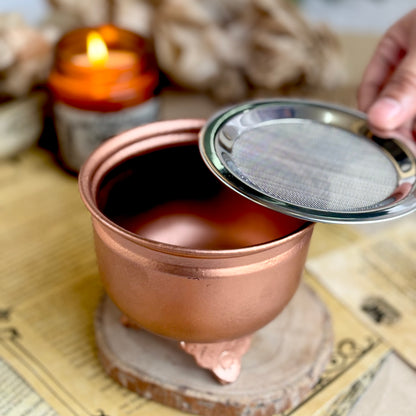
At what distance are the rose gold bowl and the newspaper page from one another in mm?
128

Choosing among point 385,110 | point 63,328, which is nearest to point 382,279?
point 385,110

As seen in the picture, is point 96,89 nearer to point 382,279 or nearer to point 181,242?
point 181,242

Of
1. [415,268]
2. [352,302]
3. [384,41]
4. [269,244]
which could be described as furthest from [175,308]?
[384,41]

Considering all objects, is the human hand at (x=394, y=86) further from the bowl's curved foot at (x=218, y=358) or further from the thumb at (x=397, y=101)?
the bowl's curved foot at (x=218, y=358)

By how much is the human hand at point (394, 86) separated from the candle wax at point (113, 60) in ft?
1.41

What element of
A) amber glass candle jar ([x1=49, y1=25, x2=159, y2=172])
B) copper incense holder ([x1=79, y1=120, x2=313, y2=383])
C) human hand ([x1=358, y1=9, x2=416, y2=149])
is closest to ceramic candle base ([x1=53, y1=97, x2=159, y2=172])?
amber glass candle jar ([x1=49, y1=25, x2=159, y2=172])

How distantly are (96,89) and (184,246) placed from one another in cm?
44

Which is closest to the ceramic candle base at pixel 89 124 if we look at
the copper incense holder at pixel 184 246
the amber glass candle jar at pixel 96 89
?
the amber glass candle jar at pixel 96 89

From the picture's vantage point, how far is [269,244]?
1.59 feet

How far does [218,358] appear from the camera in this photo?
1.98 feet

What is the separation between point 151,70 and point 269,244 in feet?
2.02

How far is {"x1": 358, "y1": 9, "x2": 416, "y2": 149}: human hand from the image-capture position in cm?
67

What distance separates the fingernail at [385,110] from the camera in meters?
0.67

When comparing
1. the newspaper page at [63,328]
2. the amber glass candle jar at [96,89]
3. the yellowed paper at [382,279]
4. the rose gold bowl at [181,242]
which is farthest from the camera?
the amber glass candle jar at [96,89]
